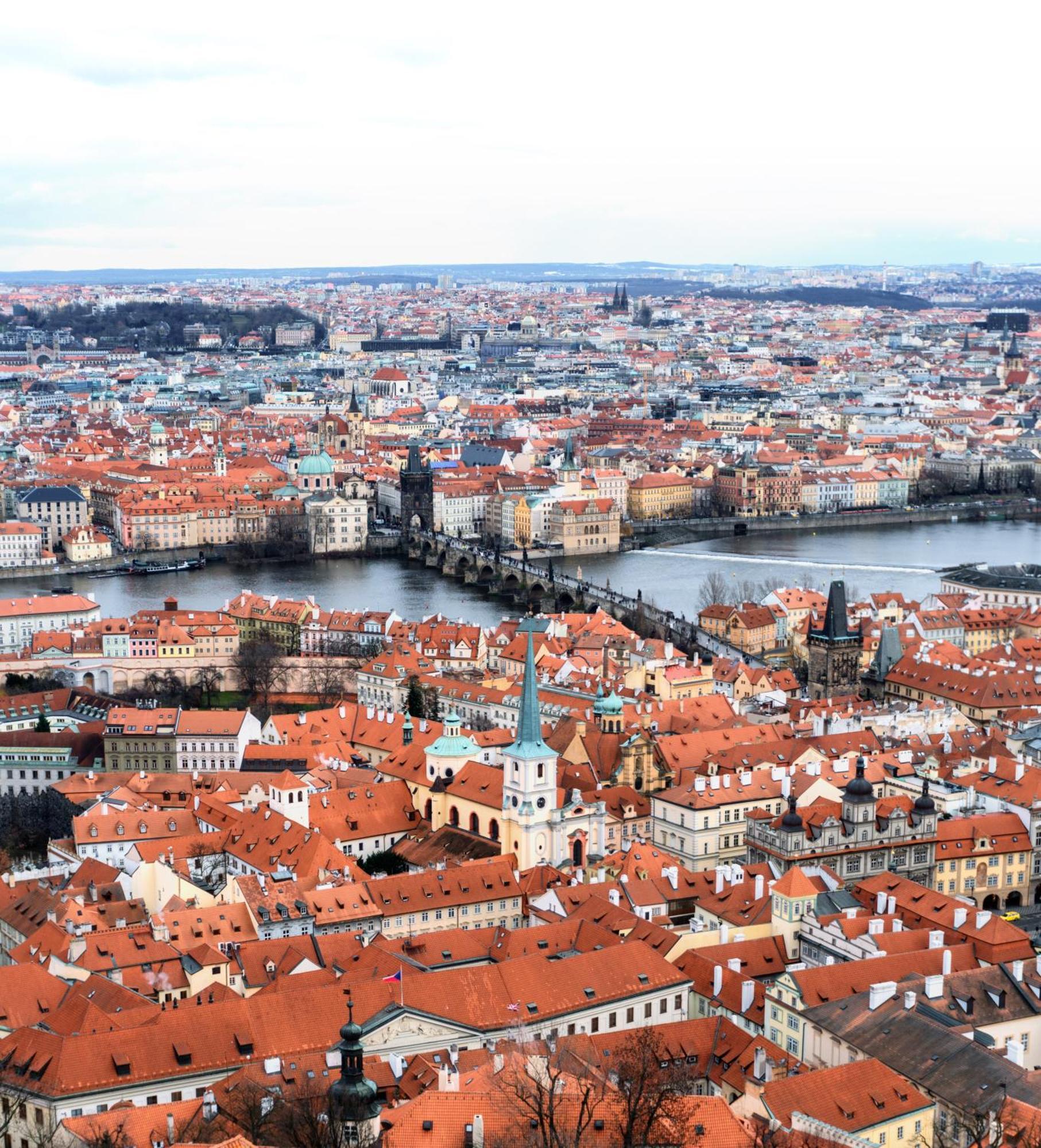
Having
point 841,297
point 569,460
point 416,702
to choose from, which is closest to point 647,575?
point 569,460

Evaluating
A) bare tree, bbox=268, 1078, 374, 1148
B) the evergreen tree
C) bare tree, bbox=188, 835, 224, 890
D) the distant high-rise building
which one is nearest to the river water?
the evergreen tree

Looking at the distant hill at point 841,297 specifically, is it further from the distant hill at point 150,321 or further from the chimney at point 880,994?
the chimney at point 880,994

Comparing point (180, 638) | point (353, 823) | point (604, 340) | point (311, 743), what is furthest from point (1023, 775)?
point (604, 340)

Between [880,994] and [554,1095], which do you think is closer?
[554,1095]

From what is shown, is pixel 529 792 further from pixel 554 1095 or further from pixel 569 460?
pixel 569 460

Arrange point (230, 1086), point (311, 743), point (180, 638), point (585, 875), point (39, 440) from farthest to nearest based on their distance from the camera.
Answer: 1. point (39, 440)
2. point (180, 638)
3. point (311, 743)
4. point (585, 875)
5. point (230, 1086)

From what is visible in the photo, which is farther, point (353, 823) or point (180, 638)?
point (180, 638)

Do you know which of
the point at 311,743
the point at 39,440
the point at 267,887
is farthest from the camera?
the point at 39,440

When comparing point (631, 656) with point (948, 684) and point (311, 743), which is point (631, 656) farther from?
point (311, 743)
